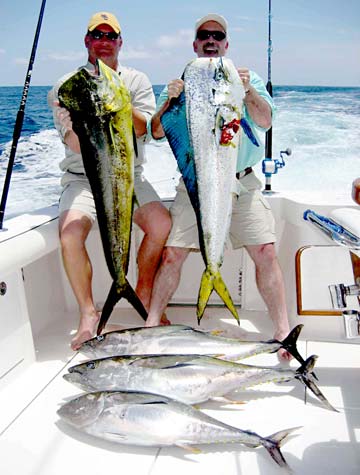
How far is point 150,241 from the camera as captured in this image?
2.99 metres

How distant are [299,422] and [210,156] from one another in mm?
1221

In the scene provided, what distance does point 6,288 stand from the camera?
2.52 meters

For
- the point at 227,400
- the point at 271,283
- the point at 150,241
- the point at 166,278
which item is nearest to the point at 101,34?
the point at 150,241

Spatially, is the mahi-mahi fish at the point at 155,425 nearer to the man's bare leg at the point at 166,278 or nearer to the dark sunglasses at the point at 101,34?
the man's bare leg at the point at 166,278

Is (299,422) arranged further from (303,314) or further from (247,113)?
(247,113)

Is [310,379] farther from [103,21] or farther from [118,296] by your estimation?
[103,21]

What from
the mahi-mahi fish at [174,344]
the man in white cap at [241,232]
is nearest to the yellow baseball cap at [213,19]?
the man in white cap at [241,232]

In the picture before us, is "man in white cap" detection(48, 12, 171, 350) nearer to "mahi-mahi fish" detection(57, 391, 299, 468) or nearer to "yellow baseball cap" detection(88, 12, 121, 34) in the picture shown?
"yellow baseball cap" detection(88, 12, 121, 34)

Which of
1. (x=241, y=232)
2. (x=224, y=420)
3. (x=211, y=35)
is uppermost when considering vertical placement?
(x=211, y=35)

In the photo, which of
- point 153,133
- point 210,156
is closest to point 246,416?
point 210,156

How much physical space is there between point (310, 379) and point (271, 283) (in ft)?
2.39

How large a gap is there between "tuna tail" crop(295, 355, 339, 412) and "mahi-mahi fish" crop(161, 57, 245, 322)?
1.50 ft

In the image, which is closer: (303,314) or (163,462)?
(163,462)

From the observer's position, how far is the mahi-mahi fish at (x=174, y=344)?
2443mm
